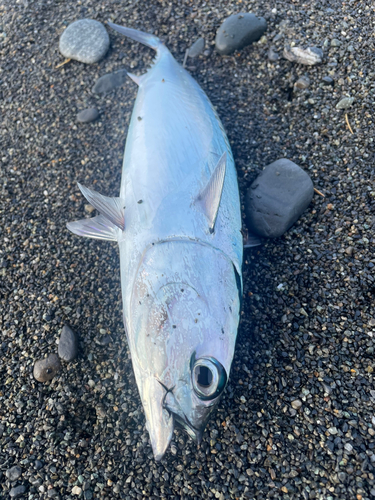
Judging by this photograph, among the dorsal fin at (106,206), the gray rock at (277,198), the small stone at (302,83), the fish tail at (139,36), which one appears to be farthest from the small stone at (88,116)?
the small stone at (302,83)

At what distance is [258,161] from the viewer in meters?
2.79

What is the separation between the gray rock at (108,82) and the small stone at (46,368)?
2434mm

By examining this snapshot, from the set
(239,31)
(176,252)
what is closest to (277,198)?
(176,252)

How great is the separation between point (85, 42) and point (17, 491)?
3664 mm

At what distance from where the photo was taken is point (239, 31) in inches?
128

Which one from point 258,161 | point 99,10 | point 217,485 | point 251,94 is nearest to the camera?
point 217,485

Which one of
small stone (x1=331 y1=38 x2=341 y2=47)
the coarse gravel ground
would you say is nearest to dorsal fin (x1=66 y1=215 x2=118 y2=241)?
the coarse gravel ground

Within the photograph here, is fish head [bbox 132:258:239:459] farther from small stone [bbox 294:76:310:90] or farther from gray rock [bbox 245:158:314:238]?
small stone [bbox 294:76:310:90]

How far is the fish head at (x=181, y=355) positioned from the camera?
1501 mm

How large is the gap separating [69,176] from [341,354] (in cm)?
240

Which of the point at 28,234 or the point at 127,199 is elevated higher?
the point at 127,199

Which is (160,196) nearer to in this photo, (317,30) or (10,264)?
(10,264)

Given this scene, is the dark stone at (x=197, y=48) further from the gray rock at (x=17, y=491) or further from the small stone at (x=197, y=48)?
the gray rock at (x=17, y=491)

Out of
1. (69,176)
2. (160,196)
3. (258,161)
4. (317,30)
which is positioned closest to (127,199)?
(160,196)
